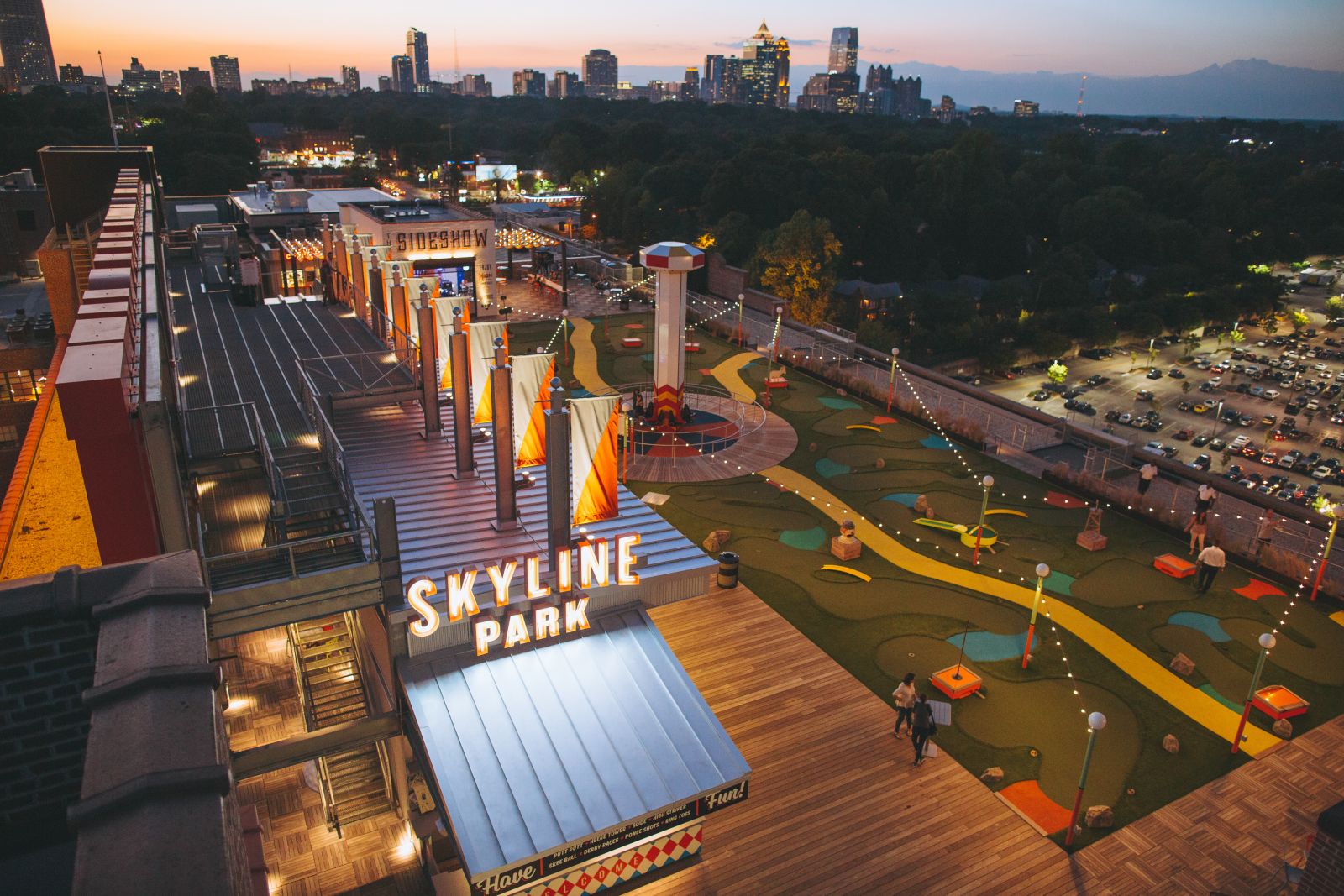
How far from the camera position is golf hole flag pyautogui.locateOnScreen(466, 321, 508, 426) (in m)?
16.7

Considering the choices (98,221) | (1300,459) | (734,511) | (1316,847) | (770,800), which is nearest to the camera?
(1316,847)

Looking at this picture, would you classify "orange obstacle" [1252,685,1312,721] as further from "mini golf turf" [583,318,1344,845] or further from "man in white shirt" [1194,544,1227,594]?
"man in white shirt" [1194,544,1227,594]

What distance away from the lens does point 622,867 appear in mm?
11273

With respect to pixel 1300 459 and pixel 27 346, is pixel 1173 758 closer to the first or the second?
pixel 27 346

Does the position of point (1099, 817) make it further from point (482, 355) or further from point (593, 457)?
point (482, 355)

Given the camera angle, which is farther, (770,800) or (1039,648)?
(1039,648)

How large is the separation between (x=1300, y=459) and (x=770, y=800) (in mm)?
54552

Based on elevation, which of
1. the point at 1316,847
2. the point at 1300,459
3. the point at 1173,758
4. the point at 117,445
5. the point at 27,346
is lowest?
the point at 1300,459

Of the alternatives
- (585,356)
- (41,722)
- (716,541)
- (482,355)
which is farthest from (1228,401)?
(41,722)

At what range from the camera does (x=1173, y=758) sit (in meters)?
15.3

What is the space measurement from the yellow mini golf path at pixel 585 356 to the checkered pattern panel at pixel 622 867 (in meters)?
22.2

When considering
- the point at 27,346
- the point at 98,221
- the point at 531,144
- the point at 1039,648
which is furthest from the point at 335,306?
the point at 531,144

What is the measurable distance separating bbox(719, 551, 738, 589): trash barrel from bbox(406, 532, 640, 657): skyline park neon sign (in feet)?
22.4

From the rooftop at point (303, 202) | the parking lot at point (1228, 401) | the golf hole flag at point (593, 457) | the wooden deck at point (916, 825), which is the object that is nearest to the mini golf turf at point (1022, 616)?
the wooden deck at point (916, 825)
